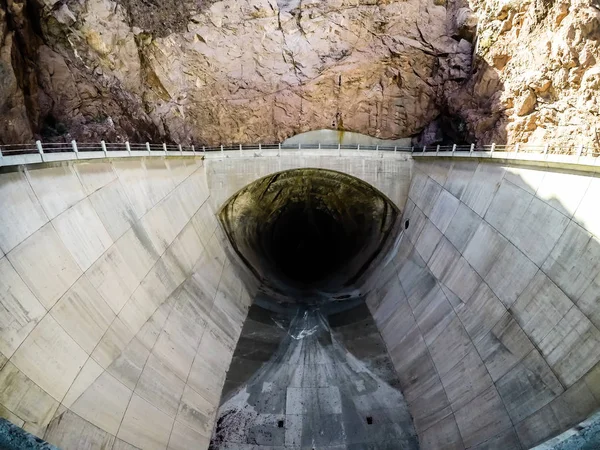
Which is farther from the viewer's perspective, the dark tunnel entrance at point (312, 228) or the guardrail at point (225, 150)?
the dark tunnel entrance at point (312, 228)

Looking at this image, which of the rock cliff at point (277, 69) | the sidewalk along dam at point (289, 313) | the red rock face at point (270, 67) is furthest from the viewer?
the red rock face at point (270, 67)

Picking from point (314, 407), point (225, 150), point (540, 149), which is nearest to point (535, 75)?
point (540, 149)

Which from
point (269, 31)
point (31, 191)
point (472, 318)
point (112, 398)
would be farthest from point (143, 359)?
point (269, 31)

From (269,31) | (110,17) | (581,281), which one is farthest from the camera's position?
(269,31)

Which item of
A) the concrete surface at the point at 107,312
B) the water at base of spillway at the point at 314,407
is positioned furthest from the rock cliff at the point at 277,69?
the water at base of spillway at the point at 314,407

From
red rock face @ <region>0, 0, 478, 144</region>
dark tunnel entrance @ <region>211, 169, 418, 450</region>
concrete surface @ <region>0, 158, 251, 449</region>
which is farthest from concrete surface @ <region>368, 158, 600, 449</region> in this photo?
concrete surface @ <region>0, 158, 251, 449</region>

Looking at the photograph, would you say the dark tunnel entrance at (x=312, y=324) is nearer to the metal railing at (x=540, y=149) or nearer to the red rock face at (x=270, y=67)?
the red rock face at (x=270, y=67)

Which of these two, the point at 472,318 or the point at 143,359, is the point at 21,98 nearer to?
the point at 143,359
